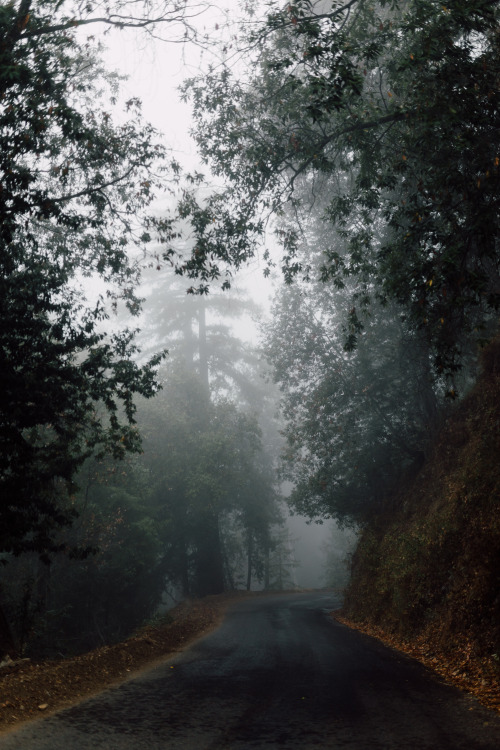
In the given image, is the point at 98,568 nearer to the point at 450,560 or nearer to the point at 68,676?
the point at 68,676

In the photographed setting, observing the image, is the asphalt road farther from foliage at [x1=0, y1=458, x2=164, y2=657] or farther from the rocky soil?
foliage at [x1=0, y1=458, x2=164, y2=657]

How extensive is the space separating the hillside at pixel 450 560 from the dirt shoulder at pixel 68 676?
196 inches

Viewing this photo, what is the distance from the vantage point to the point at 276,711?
6.06m

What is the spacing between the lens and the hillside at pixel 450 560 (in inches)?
330

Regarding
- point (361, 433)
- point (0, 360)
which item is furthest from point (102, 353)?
point (361, 433)

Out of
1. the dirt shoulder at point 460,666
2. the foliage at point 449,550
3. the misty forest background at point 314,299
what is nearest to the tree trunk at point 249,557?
the misty forest background at point 314,299

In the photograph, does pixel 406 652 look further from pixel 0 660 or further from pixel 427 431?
pixel 427 431

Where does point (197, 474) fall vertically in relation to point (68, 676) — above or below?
above

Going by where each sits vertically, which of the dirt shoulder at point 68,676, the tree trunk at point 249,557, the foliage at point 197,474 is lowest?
the tree trunk at point 249,557

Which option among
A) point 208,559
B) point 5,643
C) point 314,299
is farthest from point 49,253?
point 208,559

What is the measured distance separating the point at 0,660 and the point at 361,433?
592 inches

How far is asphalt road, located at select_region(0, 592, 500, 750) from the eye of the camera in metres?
5.02

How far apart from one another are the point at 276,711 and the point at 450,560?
612cm

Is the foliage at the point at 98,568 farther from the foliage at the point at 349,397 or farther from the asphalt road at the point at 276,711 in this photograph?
the asphalt road at the point at 276,711
